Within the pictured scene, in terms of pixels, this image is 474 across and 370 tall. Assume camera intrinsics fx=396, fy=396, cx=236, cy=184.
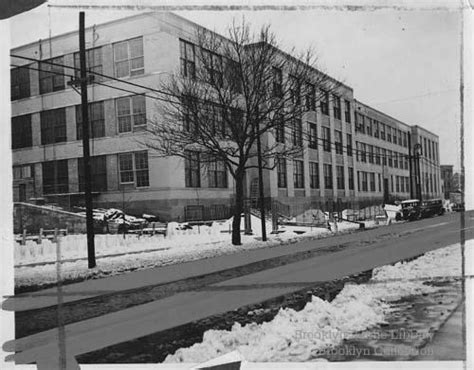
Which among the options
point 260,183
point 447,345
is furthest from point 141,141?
point 447,345

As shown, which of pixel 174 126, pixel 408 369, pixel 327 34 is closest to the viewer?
pixel 408 369

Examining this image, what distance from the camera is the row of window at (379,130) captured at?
2912mm

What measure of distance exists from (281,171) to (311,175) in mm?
268

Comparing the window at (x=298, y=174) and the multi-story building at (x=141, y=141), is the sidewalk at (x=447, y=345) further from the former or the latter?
the window at (x=298, y=174)

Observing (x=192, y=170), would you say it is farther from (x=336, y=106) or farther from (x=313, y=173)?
(x=336, y=106)

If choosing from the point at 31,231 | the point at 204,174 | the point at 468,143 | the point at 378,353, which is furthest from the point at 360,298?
the point at 31,231

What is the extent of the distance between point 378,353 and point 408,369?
0.16 m

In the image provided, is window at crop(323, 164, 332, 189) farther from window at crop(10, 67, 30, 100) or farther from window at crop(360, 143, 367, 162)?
window at crop(10, 67, 30, 100)

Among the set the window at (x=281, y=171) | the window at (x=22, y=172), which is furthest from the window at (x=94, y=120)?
the window at (x=281, y=171)

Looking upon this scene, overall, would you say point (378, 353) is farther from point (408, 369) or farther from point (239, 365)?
point (239, 365)

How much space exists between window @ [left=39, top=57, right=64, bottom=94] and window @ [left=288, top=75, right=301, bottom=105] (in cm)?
162

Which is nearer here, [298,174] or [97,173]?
[97,173]

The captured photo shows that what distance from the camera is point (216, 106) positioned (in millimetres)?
3129

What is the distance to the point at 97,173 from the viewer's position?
2.95m
